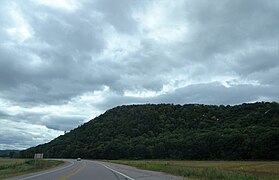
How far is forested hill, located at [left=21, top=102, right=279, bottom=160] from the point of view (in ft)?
333

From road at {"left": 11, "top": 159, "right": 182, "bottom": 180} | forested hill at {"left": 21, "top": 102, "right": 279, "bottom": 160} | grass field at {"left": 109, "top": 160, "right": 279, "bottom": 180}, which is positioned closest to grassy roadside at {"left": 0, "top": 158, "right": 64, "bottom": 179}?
road at {"left": 11, "top": 159, "right": 182, "bottom": 180}

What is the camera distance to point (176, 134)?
130875mm

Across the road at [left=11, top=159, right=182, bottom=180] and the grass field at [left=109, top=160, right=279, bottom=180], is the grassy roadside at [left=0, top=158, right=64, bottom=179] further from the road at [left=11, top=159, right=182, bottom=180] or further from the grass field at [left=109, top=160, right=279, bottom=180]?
the grass field at [left=109, top=160, right=279, bottom=180]

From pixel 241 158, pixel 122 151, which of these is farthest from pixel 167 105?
pixel 241 158

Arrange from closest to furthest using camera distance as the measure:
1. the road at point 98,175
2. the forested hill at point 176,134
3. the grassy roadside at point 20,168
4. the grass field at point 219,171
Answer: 1. the grass field at point 219,171
2. the road at point 98,175
3. the grassy roadside at point 20,168
4. the forested hill at point 176,134

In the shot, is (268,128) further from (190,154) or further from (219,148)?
(190,154)

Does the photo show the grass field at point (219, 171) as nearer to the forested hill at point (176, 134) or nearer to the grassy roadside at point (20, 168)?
the grassy roadside at point (20, 168)

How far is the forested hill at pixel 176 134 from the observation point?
102m

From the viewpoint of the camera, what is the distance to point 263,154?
95562 mm

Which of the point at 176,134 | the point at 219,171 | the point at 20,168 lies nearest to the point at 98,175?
the point at 219,171

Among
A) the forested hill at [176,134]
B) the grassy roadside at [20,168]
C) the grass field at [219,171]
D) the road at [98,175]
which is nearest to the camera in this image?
the grass field at [219,171]

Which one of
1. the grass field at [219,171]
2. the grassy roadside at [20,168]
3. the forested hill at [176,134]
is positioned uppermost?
the forested hill at [176,134]

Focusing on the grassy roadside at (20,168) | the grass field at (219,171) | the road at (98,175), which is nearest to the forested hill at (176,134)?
the grass field at (219,171)

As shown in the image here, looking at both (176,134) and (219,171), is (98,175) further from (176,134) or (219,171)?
(176,134)
